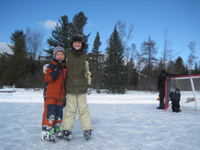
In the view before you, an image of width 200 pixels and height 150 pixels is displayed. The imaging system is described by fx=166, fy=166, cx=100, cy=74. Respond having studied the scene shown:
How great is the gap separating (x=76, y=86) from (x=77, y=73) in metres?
0.21

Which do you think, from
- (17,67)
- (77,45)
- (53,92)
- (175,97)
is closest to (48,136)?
(53,92)

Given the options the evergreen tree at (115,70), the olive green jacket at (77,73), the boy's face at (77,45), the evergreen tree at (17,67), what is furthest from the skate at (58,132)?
the evergreen tree at (17,67)

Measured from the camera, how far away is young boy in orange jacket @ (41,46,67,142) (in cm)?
257

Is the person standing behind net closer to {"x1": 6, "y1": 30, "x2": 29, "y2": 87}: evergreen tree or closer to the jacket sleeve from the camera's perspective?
the jacket sleeve

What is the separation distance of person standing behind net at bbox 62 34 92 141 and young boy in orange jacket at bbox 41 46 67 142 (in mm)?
107

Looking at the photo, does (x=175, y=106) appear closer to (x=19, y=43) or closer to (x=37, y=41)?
(x=19, y=43)

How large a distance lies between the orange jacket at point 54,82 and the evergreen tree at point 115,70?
1683 cm

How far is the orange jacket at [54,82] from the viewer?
2.55 metres

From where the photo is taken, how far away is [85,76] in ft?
9.15

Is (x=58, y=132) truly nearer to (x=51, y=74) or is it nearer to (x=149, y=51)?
(x=51, y=74)

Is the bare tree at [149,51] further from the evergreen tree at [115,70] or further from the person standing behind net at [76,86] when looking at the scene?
the person standing behind net at [76,86]

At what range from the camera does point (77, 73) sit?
2.71 meters

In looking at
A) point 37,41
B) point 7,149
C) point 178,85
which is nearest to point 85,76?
point 7,149

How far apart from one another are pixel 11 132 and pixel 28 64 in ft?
75.0
